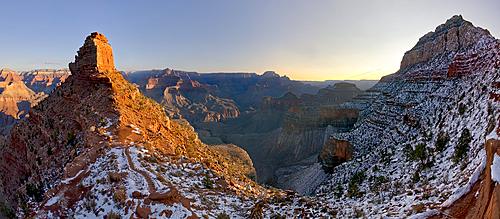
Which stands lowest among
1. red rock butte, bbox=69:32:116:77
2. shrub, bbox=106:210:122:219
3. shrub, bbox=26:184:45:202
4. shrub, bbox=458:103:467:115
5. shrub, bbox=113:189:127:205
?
shrub, bbox=26:184:45:202

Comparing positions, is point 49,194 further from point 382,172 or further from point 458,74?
point 458,74

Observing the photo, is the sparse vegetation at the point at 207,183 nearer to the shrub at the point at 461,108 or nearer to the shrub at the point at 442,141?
the shrub at the point at 442,141

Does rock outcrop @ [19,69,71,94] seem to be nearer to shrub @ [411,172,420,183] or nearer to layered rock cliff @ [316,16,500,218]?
layered rock cliff @ [316,16,500,218]

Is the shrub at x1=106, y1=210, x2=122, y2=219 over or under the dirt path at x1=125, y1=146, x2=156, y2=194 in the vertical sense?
under

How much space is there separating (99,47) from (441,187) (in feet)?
73.4

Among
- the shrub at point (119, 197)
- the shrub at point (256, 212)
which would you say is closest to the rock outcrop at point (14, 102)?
the shrub at point (119, 197)

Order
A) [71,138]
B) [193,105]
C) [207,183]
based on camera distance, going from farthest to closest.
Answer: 1. [193,105]
2. [71,138]
3. [207,183]

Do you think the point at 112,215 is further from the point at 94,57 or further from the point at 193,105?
the point at 193,105

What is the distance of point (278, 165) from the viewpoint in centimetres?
5156

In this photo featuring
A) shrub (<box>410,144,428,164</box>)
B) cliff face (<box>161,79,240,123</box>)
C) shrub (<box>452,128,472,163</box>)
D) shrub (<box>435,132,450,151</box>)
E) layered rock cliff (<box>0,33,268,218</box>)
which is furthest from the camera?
cliff face (<box>161,79,240,123</box>)

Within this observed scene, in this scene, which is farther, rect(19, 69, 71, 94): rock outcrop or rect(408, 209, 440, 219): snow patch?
rect(19, 69, 71, 94): rock outcrop

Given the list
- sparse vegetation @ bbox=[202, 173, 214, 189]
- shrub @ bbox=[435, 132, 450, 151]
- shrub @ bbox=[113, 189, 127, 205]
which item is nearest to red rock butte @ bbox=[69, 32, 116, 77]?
sparse vegetation @ bbox=[202, 173, 214, 189]

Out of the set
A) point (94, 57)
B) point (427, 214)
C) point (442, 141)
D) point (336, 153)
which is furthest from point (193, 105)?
point (427, 214)

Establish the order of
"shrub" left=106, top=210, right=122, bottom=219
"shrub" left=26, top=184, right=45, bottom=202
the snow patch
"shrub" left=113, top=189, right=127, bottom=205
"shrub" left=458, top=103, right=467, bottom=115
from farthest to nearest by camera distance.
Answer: "shrub" left=458, top=103, right=467, bottom=115, "shrub" left=26, top=184, right=45, bottom=202, "shrub" left=113, top=189, right=127, bottom=205, "shrub" left=106, top=210, right=122, bottom=219, the snow patch
